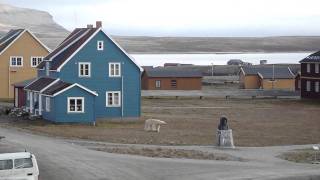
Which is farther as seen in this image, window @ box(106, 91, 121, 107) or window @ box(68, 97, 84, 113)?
window @ box(106, 91, 121, 107)

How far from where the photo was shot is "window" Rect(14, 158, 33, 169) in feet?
94.3

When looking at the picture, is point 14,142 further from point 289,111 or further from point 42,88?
point 289,111

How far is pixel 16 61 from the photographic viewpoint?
77875mm

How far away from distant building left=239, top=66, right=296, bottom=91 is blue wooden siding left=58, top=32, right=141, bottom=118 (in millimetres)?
53372

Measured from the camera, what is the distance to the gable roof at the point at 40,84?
60688 mm

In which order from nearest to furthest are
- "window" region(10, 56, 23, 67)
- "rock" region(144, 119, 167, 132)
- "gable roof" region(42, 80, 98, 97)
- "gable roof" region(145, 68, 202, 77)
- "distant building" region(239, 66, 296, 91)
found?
"rock" region(144, 119, 167, 132) < "gable roof" region(42, 80, 98, 97) < "window" region(10, 56, 23, 67) < "gable roof" region(145, 68, 202, 77) < "distant building" region(239, 66, 296, 91)

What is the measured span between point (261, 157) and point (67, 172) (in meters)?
12.8

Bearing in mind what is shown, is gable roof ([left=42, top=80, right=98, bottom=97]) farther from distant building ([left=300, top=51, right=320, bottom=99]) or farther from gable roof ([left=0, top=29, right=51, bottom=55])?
distant building ([left=300, top=51, right=320, bottom=99])

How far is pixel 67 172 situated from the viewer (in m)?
32.5

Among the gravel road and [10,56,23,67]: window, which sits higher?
[10,56,23,67]: window

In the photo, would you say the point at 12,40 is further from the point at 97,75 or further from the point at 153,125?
the point at 153,125

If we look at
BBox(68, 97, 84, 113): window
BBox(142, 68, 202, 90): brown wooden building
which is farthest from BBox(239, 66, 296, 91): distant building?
BBox(68, 97, 84, 113): window

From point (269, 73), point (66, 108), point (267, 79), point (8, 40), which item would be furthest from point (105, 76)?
point (269, 73)

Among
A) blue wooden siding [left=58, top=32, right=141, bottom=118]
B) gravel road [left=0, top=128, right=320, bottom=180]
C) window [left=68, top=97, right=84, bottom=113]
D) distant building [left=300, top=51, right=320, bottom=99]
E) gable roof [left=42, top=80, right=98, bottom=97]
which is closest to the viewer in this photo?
gravel road [left=0, top=128, right=320, bottom=180]
